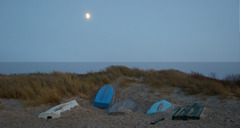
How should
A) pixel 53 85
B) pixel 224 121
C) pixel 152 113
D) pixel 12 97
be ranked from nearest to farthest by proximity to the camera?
pixel 224 121, pixel 152 113, pixel 12 97, pixel 53 85

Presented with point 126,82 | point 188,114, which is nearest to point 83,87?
point 126,82

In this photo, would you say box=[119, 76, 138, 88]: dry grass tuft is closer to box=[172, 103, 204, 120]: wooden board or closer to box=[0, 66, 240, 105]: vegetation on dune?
box=[0, 66, 240, 105]: vegetation on dune

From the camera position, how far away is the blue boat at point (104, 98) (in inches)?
258

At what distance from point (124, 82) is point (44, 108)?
4.03 m

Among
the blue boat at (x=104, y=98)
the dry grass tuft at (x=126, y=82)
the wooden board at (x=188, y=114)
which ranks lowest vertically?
the blue boat at (x=104, y=98)

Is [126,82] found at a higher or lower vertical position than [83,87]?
higher

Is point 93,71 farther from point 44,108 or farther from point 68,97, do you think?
point 44,108

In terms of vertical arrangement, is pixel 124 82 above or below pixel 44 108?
above

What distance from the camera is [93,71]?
12188 mm

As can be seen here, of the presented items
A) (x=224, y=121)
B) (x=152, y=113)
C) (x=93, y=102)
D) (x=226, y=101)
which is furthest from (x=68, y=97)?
(x=226, y=101)

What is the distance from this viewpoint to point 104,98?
22.7ft

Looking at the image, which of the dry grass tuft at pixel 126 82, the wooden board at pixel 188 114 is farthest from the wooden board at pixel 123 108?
the dry grass tuft at pixel 126 82

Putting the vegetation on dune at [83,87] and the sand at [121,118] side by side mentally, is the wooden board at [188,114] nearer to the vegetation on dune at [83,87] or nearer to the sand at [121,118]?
the sand at [121,118]

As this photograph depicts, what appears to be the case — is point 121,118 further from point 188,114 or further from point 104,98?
point 104,98
